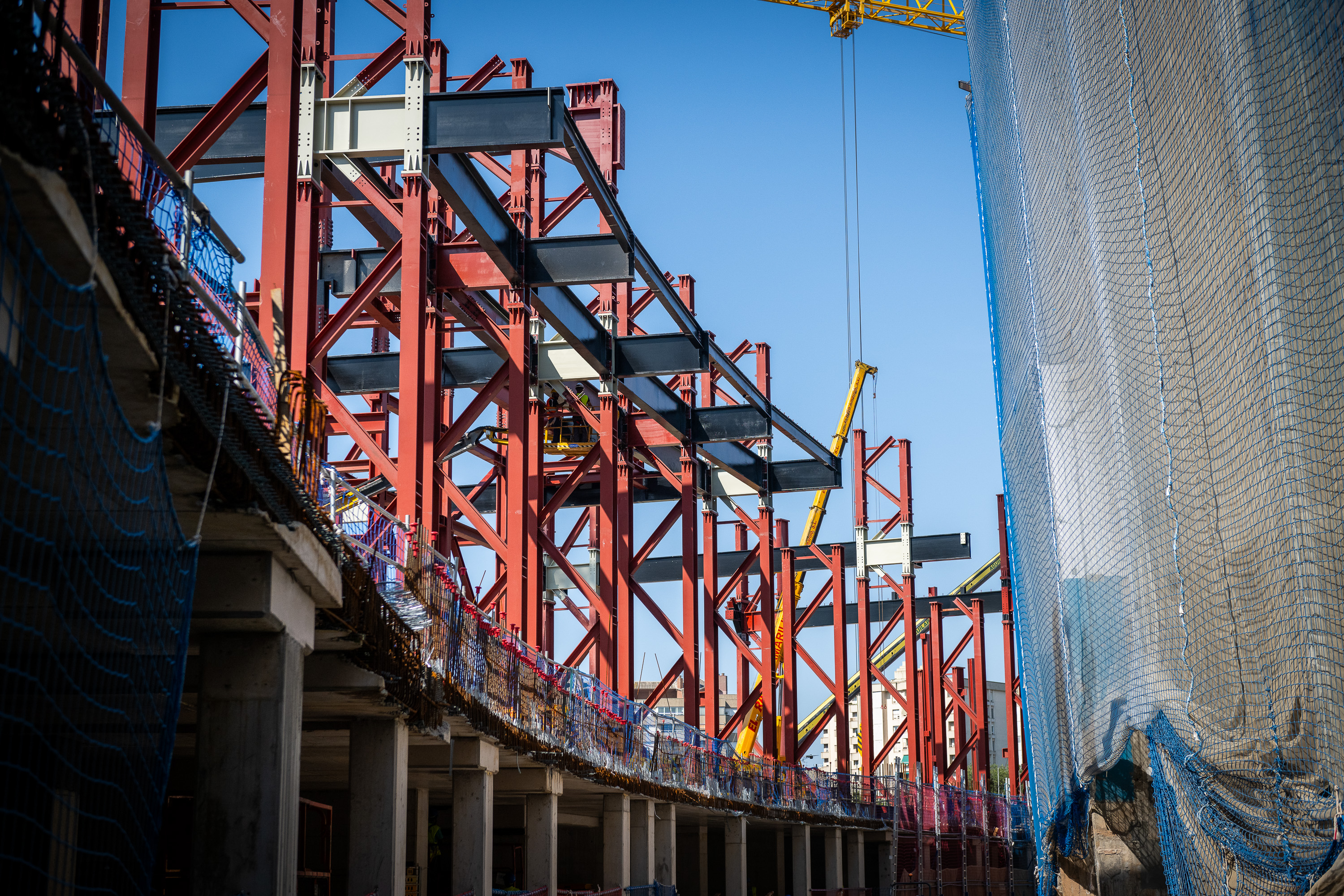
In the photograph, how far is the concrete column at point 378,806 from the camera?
16484 millimetres

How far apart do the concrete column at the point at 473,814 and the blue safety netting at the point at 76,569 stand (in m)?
6.67

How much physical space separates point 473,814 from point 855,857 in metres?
28.4

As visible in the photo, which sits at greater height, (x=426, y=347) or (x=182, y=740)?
(x=426, y=347)

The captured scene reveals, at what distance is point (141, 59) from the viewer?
15648mm

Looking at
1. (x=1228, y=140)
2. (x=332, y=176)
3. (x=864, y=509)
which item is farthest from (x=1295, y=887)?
(x=864, y=509)

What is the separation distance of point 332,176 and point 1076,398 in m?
14.2

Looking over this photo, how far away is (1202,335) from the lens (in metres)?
9.28

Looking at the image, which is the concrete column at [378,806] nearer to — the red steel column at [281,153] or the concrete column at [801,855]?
the red steel column at [281,153]

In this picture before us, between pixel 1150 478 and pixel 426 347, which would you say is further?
pixel 426 347

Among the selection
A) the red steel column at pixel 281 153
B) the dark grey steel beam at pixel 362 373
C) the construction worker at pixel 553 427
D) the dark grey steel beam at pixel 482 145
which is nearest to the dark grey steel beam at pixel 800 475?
the construction worker at pixel 553 427

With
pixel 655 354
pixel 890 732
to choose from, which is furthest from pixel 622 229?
pixel 890 732

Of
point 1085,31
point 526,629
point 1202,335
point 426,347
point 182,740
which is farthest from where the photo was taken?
point 526,629

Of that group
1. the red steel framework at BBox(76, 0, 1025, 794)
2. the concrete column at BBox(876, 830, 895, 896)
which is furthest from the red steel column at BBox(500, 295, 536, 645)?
the concrete column at BBox(876, 830, 895, 896)

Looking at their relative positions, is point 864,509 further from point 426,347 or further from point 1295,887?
point 1295,887
